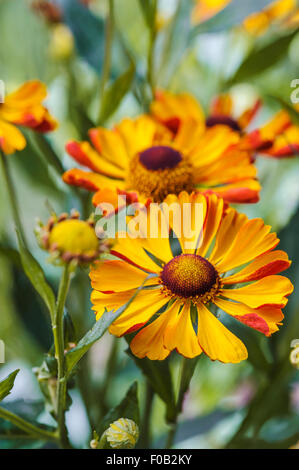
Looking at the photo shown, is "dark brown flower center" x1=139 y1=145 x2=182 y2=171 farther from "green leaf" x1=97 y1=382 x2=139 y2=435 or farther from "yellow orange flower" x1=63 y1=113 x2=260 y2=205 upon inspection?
"green leaf" x1=97 y1=382 x2=139 y2=435

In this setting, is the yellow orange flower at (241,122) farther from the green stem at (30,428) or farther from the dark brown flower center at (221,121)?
the green stem at (30,428)

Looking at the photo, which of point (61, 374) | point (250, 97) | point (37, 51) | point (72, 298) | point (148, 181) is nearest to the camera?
point (61, 374)

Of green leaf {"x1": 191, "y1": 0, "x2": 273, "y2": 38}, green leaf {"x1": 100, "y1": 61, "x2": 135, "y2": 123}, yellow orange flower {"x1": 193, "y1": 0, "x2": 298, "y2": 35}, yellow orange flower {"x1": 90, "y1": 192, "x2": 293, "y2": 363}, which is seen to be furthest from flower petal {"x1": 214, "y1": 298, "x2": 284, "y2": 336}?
yellow orange flower {"x1": 193, "y1": 0, "x2": 298, "y2": 35}

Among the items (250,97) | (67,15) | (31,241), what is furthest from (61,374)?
(250,97)

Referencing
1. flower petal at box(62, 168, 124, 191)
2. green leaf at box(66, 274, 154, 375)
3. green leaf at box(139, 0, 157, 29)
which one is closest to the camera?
green leaf at box(66, 274, 154, 375)

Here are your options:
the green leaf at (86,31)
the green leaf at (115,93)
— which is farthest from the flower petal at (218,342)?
the green leaf at (86,31)

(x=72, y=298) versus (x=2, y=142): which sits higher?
(x=2, y=142)

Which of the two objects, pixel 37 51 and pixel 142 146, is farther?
pixel 37 51

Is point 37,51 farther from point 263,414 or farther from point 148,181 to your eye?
point 263,414
